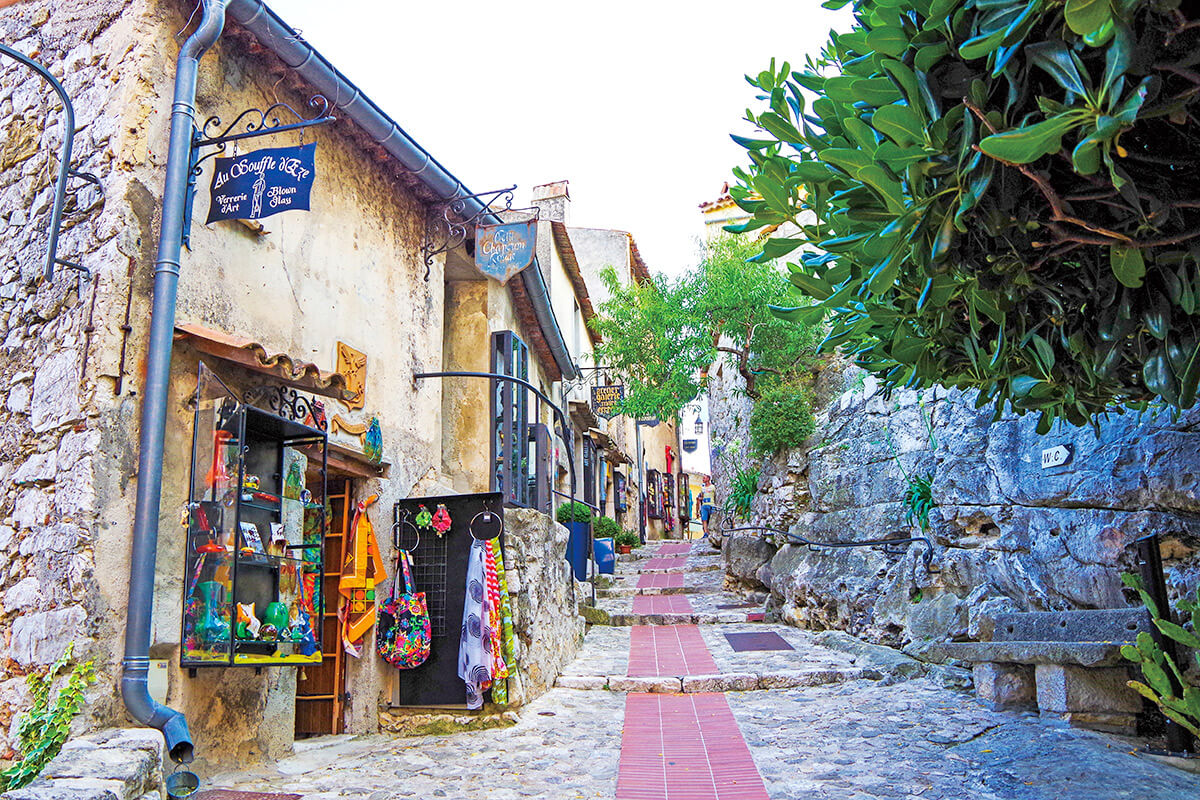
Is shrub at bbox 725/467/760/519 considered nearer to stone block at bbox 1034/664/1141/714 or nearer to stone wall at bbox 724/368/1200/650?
stone wall at bbox 724/368/1200/650

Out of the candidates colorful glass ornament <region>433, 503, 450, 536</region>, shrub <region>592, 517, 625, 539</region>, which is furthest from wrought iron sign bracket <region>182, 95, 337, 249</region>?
shrub <region>592, 517, 625, 539</region>

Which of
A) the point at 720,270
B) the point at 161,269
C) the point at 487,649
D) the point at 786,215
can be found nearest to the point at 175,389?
the point at 161,269

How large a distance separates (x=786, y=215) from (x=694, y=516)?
41.9m

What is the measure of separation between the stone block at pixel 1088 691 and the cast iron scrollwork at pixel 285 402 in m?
5.24

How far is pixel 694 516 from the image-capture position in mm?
43969

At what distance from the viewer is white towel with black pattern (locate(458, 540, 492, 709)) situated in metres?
6.53

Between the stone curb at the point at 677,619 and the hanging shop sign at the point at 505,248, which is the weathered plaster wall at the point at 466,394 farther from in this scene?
the stone curb at the point at 677,619

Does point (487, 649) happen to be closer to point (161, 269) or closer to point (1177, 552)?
point (161, 269)

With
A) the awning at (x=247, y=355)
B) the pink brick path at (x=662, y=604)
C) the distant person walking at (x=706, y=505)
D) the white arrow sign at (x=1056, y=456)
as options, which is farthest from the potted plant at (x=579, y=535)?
the distant person walking at (x=706, y=505)

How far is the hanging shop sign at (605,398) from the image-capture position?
65.6 ft

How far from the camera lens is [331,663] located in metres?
6.68

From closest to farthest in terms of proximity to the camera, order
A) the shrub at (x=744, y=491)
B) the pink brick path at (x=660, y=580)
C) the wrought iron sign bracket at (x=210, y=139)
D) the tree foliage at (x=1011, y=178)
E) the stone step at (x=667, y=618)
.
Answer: the tree foliage at (x=1011, y=178)
the wrought iron sign bracket at (x=210, y=139)
the stone step at (x=667, y=618)
the pink brick path at (x=660, y=580)
the shrub at (x=744, y=491)

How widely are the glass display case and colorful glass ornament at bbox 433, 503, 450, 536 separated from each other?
3.82 ft

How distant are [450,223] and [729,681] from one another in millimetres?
4996
